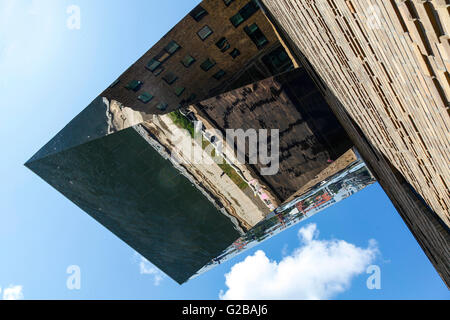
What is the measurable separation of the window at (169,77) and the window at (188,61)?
0.87 metres

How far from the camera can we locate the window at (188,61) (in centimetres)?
1681

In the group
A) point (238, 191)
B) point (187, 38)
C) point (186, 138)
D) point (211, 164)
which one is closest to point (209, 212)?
point (238, 191)

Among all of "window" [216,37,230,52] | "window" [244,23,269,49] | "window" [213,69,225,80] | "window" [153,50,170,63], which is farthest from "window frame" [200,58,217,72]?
"window" [244,23,269,49]

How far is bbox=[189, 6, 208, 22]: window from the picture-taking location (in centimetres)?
1535

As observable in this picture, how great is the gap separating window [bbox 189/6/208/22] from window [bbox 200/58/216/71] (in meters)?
2.32

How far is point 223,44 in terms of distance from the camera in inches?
673

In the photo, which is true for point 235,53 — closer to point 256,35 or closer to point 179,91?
point 256,35

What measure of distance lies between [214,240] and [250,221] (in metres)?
2.34

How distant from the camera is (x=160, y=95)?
56.5 feet

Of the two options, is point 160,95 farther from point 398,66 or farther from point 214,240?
point 398,66

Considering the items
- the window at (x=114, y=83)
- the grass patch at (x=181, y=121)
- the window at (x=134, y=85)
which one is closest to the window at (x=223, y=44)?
the window at (x=134, y=85)

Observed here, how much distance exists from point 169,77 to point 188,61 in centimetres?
139

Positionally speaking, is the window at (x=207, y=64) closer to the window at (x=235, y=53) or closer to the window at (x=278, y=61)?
the window at (x=235, y=53)

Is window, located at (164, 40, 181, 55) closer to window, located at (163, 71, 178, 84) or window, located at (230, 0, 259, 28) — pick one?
window, located at (163, 71, 178, 84)
